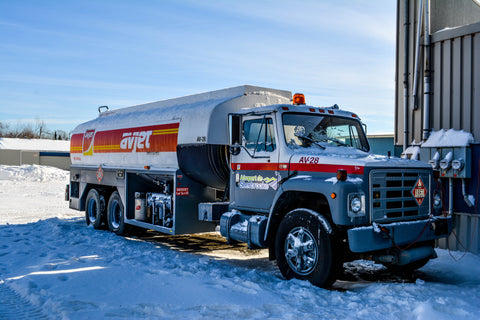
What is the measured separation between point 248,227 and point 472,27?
590 centimetres

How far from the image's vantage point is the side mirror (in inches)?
316

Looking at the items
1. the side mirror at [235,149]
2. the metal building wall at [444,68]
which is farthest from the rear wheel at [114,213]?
the metal building wall at [444,68]

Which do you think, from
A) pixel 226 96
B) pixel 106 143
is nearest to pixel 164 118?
pixel 226 96

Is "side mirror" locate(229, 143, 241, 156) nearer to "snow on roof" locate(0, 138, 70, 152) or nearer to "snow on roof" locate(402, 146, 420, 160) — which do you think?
"snow on roof" locate(402, 146, 420, 160)

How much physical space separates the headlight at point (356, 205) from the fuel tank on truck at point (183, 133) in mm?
3341

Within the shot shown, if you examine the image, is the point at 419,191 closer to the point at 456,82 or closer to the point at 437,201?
the point at 437,201

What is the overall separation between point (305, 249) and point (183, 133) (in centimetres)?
396

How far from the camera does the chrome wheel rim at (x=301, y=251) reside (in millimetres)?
6395

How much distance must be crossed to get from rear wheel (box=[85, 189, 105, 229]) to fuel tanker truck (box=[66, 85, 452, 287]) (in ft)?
1.88

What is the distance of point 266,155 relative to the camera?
24.7 ft

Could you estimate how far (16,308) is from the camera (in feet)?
17.4

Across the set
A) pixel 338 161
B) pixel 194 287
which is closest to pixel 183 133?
pixel 338 161

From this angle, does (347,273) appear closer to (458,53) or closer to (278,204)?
(278,204)

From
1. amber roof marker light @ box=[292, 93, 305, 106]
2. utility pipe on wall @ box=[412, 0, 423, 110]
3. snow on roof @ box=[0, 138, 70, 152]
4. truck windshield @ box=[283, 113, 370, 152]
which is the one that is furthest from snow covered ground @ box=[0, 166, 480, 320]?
snow on roof @ box=[0, 138, 70, 152]
